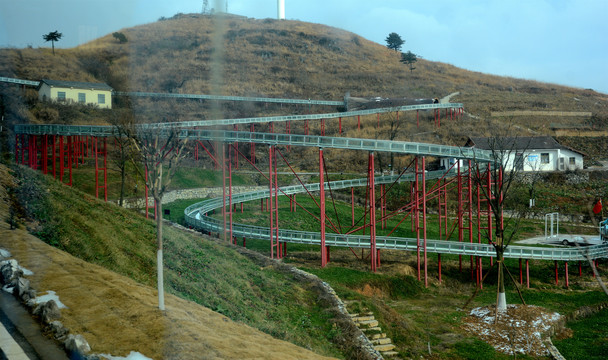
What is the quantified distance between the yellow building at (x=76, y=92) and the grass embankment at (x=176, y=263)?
19048 mm

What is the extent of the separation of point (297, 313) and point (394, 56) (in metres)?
97.0

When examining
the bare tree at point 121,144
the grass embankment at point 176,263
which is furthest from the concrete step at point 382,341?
the bare tree at point 121,144

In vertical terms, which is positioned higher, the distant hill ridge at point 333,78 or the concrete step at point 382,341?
the distant hill ridge at point 333,78

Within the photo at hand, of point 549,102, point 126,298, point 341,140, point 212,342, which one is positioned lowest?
point 212,342

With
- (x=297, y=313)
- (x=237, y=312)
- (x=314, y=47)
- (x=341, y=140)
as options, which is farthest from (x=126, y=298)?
(x=314, y=47)

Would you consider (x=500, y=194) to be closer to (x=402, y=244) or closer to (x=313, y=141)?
(x=402, y=244)

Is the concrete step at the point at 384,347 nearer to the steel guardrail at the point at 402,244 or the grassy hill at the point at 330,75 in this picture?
the steel guardrail at the point at 402,244

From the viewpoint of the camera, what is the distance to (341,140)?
28.2 m

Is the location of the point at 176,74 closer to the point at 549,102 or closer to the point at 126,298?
the point at 126,298

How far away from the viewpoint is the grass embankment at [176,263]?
11883 mm

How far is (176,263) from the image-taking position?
14766 mm

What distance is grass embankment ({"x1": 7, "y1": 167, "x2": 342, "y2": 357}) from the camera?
11.9m

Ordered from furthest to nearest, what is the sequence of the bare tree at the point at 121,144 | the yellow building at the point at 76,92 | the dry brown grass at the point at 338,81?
the dry brown grass at the point at 338,81
the yellow building at the point at 76,92
the bare tree at the point at 121,144

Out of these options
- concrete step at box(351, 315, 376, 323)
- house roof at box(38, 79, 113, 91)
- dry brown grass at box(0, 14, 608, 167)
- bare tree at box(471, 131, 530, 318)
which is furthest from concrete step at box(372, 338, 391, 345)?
house roof at box(38, 79, 113, 91)
